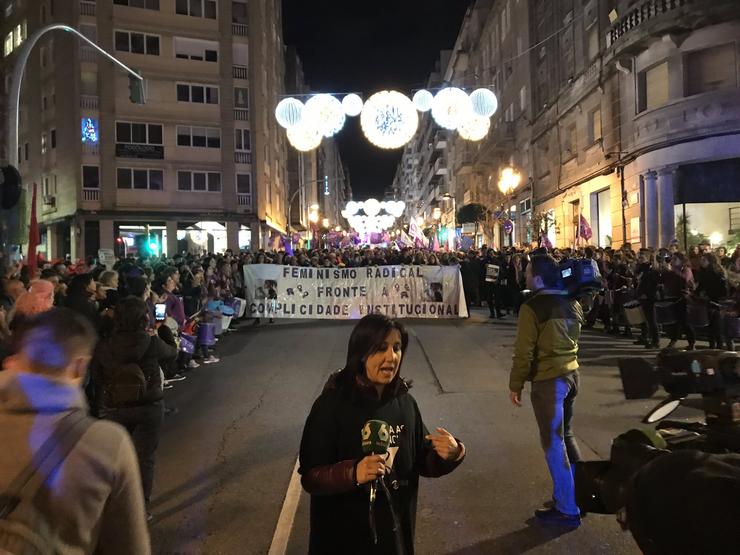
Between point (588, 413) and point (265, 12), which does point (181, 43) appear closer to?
point (265, 12)

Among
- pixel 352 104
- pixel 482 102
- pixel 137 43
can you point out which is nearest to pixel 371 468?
pixel 352 104

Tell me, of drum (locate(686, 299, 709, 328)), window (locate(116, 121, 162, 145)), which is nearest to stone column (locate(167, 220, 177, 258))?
window (locate(116, 121, 162, 145))

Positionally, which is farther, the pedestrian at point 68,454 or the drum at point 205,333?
the drum at point 205,333

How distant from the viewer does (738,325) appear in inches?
400

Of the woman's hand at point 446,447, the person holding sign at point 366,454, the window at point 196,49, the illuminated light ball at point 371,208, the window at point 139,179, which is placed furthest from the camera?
the illuminated light ball at point 371,208

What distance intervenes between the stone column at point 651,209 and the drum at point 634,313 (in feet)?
30.0

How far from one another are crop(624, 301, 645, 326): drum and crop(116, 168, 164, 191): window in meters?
34.2

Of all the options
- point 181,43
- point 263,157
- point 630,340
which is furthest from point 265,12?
point 630,340

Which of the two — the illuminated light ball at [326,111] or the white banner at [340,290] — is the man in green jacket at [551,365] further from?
the white banner at [340,290]

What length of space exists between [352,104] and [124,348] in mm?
11575

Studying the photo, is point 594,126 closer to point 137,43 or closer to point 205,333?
point 205,333

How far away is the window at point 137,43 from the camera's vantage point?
39281 mm

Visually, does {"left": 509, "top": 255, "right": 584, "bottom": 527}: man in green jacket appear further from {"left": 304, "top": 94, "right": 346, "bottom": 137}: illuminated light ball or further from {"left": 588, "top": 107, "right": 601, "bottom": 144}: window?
{"left": 588, "top": 107, "right": 601, "bottom": 144}: window

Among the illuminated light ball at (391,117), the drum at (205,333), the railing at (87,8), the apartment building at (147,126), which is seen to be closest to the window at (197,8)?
the apartment building at (147,126)
